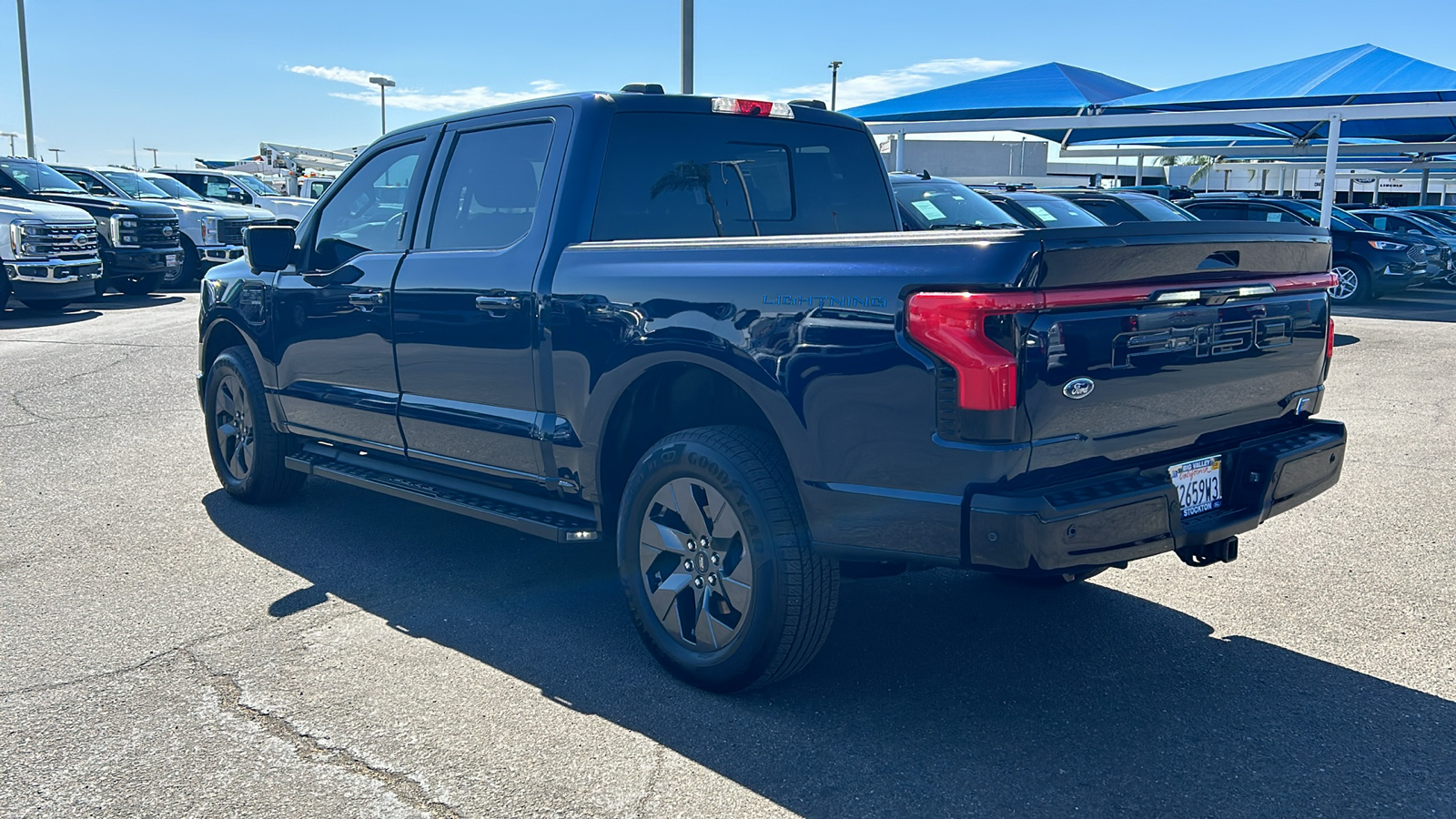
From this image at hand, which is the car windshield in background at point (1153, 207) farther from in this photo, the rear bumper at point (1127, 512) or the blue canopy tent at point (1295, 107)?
the rear bumper at point (1127, 512)

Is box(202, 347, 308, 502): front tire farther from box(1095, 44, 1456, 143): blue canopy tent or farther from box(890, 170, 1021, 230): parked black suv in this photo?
box(1095, 44, 1456, 143): blue canopy tent

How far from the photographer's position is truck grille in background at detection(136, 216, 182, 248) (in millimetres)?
18219

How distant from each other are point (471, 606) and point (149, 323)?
12429 mm

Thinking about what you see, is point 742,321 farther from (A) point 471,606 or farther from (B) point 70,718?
(B) point 70,718

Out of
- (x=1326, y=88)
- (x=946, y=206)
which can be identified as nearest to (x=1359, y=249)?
(x=1326, y=88)

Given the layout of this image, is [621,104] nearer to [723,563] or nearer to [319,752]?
[723,563]

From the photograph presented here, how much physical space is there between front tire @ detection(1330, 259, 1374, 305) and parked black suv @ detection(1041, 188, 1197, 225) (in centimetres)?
545

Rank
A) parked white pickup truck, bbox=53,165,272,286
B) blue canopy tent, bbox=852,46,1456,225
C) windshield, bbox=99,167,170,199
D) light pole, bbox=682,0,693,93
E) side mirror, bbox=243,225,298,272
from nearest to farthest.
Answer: side mirror, bbox=243,225,298,272 → light pole, bbox=682,0,693,93 → blue canopy tent, bbox=852,46,1456,225 → parked white pickup truck, bbox=53,165,272,286 → windshield, bbox=99,167,170,199

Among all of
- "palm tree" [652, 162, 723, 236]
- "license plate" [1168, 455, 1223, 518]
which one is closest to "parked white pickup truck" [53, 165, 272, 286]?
"palm tree" [652, 162, 723, 236]

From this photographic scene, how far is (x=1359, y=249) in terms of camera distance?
18.3 m

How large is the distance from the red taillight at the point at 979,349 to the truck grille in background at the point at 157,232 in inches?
705

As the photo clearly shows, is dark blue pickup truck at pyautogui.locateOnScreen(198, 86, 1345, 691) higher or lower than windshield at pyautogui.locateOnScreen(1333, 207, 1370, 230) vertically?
lower

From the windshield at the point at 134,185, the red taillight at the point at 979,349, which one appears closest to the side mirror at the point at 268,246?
the red taillight at the point at 979,349

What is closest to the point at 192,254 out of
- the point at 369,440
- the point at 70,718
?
the point at 369,440
